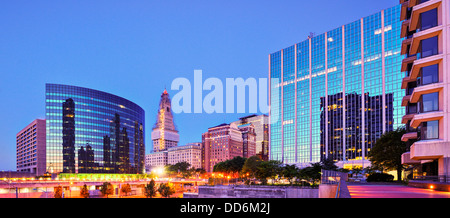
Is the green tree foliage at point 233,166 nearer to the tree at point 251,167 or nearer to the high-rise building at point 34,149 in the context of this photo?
the tree at point 251,167

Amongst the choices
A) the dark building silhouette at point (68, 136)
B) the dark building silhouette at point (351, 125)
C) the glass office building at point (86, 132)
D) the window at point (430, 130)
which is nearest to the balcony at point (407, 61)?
the window at point (430, 130)

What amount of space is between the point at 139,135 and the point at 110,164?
3303 centimetres

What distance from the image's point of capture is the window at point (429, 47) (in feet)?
113

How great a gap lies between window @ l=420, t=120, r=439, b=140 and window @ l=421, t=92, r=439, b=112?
4.47 ft

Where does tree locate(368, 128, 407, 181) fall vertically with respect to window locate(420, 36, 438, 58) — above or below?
below

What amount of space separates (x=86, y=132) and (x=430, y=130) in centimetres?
15084

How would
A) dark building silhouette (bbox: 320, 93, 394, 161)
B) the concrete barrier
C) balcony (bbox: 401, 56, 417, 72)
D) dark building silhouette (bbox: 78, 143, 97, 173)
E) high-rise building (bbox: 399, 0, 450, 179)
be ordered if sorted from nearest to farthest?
high-rise building (bbox: 399, 0, 450, 179)
balcony (bbox: 401, 56, 417, 72)
the concrete barrier
dark building silhouette (bbox: 320, 93, 394, 161)
dark building silhouette (bbox: 78, 143, 97, 173)

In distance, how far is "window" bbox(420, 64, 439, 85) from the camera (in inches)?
1346

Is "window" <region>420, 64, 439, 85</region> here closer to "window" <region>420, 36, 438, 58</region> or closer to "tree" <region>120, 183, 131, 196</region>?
"window" <region>420, 36, 438, 58</region>

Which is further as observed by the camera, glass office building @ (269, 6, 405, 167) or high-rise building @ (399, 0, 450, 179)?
glass office building @ (269, 6, 405, 167)

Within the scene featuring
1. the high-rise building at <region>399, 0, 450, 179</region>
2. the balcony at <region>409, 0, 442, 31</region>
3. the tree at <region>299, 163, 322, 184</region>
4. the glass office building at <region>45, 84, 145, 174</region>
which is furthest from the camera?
the glass office building at <region>45, 84, 145, 174</region>

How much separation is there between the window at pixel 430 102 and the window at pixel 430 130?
1364 mm

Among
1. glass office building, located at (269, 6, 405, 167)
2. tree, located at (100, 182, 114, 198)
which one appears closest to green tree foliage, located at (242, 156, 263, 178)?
glass office building, located at (269, 6, 405, 167)
